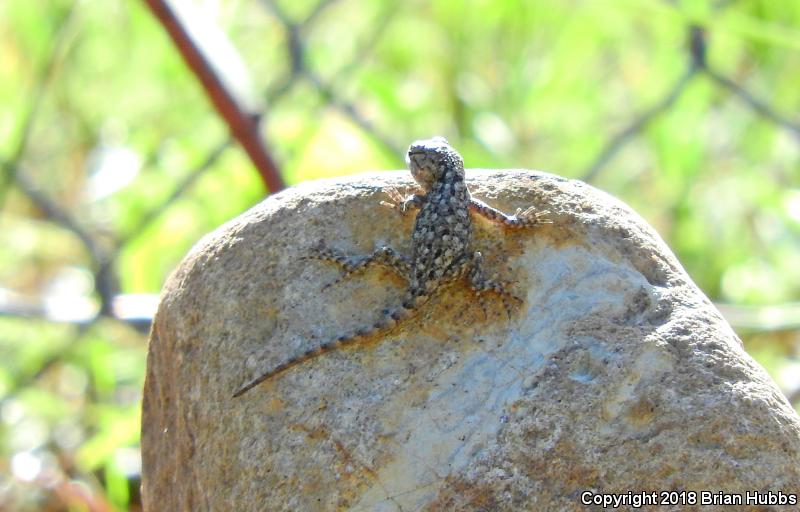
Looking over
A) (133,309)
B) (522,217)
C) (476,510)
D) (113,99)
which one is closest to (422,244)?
(522,217)

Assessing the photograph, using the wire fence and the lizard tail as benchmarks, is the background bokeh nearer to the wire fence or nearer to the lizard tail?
the wire fence

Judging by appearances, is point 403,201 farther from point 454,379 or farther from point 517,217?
point 454,379

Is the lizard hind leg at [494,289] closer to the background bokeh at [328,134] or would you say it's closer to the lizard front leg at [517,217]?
the lizard front leg at [517,217]

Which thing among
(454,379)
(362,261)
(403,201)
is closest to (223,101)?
(403,201)

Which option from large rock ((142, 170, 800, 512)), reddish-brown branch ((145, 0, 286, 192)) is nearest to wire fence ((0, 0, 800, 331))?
reddish-brown branch ((145, 0, 286, 192))

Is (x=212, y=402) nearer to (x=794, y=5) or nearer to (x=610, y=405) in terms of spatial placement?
(x=610, y=405)

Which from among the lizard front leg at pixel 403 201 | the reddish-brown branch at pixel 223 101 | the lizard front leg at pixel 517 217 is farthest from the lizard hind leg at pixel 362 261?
the reddish-brown branch at pixel 223 101
